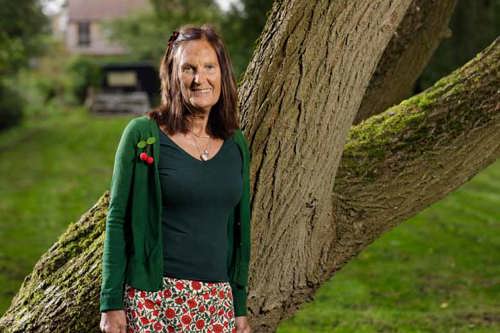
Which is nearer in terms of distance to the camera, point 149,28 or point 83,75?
point 149,28

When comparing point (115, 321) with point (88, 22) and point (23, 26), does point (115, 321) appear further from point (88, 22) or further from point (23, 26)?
point (88, 22)

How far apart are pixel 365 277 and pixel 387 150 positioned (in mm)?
5569

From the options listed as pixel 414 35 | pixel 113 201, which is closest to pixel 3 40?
pixel 414 35

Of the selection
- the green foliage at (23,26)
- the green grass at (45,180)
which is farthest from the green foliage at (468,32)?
the green foliage at (23,26)

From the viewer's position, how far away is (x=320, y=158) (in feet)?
13.4

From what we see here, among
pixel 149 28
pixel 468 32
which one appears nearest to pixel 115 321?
pixel 468 32

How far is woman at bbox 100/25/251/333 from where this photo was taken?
3154 millimetres

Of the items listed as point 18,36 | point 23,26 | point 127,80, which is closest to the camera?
point 23,26

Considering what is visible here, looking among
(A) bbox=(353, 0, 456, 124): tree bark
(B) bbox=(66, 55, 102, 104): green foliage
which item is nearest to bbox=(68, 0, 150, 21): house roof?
(B) bbox=(66, 55, 102, 104): green foliage

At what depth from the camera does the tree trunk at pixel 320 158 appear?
12.9 ft

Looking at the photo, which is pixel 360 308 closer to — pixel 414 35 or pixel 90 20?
pixel 414 35

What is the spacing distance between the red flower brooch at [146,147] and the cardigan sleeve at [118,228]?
38 millimetres

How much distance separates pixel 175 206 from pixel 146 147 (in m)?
0.24

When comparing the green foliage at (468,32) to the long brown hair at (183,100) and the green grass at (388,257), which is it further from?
the long brown hair at (183,100)
